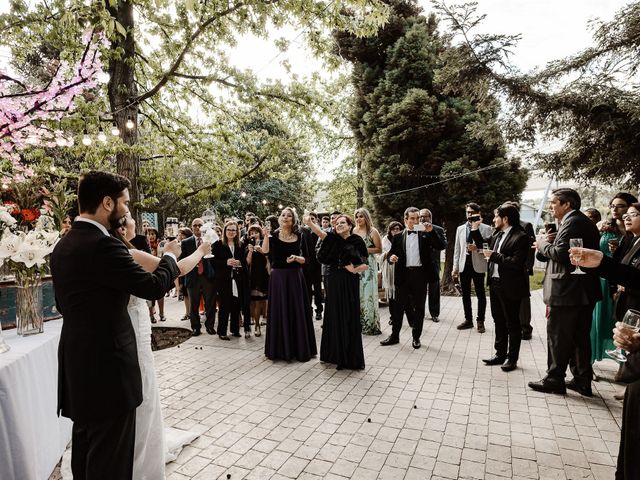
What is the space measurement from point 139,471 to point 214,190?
5.17 m

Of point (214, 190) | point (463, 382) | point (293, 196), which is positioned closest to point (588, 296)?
point (463, 382)

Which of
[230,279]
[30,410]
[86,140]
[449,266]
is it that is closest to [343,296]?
[230,279]

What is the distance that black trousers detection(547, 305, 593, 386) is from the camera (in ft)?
13.8

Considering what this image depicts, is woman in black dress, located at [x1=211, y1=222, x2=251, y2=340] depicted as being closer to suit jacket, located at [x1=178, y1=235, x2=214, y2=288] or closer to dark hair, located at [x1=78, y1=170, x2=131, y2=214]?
suit jacket, located at [x1=178, y1=235, x2=214, y2=288]

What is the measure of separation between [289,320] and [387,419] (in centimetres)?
235

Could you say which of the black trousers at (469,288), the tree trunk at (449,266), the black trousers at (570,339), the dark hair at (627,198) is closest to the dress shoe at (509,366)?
the black trousers at (570,339)

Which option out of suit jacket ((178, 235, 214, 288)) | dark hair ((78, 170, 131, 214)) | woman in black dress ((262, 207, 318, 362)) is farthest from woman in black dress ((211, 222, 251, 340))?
dark hair ((78, 170, 131, 214))

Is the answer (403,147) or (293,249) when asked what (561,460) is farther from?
(403,147)

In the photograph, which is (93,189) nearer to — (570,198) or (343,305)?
(343,305)

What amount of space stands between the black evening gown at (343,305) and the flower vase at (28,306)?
132 inches

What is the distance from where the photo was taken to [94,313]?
79.4 inches

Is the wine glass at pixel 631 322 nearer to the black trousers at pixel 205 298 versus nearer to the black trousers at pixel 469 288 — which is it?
the black trousers at pixel 469 288

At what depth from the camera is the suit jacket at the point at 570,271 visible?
4.04 metres

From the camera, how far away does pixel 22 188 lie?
3.99 meters
